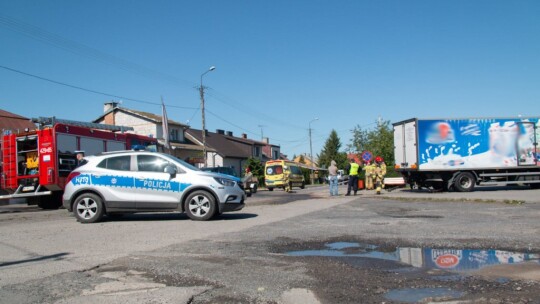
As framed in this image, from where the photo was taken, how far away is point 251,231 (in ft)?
30.3

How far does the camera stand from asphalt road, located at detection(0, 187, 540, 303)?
15.8 ft

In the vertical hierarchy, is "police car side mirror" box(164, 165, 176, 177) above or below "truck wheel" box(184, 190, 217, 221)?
above

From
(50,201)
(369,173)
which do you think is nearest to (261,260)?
(50,201)

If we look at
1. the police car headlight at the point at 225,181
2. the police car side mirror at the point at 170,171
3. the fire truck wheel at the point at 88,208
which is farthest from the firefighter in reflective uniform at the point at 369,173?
the fire truck wheel at the point at 88,208

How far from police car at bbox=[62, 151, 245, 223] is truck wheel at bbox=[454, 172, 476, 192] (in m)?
13.1

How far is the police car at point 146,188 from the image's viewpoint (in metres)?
11.1

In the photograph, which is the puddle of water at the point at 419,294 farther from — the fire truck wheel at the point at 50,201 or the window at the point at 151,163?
the fire truck wheel at the point at 50,201

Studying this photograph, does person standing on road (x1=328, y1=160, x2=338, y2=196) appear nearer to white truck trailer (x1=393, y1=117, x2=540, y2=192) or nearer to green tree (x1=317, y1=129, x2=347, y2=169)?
white truck trailer (x1=393, y1=117, x2=540, y2=192)

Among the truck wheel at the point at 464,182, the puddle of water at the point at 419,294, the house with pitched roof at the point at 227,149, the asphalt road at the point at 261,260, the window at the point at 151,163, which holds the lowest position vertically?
the puddle of water at the point at 419,294

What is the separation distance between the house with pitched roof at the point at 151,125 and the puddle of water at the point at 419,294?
41.9 metres

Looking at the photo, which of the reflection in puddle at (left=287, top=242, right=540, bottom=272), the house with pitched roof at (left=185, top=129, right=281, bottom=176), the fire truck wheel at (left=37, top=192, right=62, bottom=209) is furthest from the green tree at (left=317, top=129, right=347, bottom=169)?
the reflection in puddle at (left=287, top=242, right=540, bottom=272)

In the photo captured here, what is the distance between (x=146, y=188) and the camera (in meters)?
11.2

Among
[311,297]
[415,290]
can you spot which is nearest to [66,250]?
[311,297]

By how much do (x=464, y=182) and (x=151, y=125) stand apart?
1349 inches
